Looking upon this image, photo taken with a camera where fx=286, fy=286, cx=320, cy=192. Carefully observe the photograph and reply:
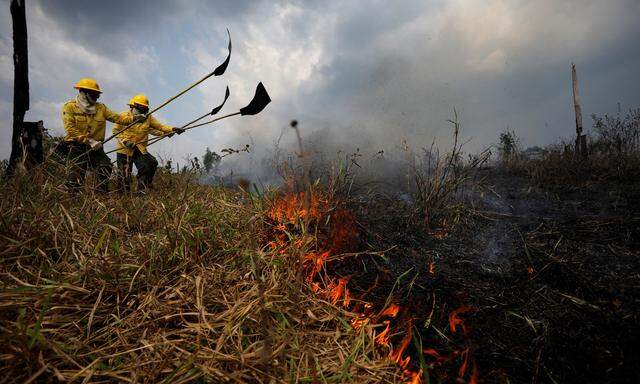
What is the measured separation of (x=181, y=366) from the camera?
109cm

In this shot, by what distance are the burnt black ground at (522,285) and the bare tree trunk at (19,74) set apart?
3.99m

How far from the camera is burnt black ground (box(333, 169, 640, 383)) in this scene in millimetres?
1362

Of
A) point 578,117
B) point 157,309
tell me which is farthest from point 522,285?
point 578,117

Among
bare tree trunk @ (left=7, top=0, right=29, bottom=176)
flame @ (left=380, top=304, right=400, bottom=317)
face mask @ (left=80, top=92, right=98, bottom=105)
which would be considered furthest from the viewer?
face mask @ (left=80, top=92, right=98, bottom=105)

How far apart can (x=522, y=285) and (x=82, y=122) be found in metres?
5.81

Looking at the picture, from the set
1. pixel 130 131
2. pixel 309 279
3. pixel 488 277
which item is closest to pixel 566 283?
pixel 488 277

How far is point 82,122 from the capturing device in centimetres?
434

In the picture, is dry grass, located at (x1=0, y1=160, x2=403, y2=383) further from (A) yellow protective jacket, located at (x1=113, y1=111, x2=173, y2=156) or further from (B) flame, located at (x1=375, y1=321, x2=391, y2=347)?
(A) yellow protective jacket, located at (x1=113, y1=111, x2=173, y2=156)

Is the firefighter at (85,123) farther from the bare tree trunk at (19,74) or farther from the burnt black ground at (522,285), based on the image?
the burnt black ground at (522,285)

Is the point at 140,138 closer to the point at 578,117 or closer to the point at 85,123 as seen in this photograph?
the point at 85,123

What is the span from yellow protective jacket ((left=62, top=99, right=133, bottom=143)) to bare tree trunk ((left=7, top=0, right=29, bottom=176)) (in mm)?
801

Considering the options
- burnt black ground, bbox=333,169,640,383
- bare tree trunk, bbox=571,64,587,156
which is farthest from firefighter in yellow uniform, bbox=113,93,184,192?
bare tree trunk, bbox=571,64,587,156

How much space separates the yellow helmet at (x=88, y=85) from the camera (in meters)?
4.31

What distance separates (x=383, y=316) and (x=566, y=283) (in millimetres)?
1425
